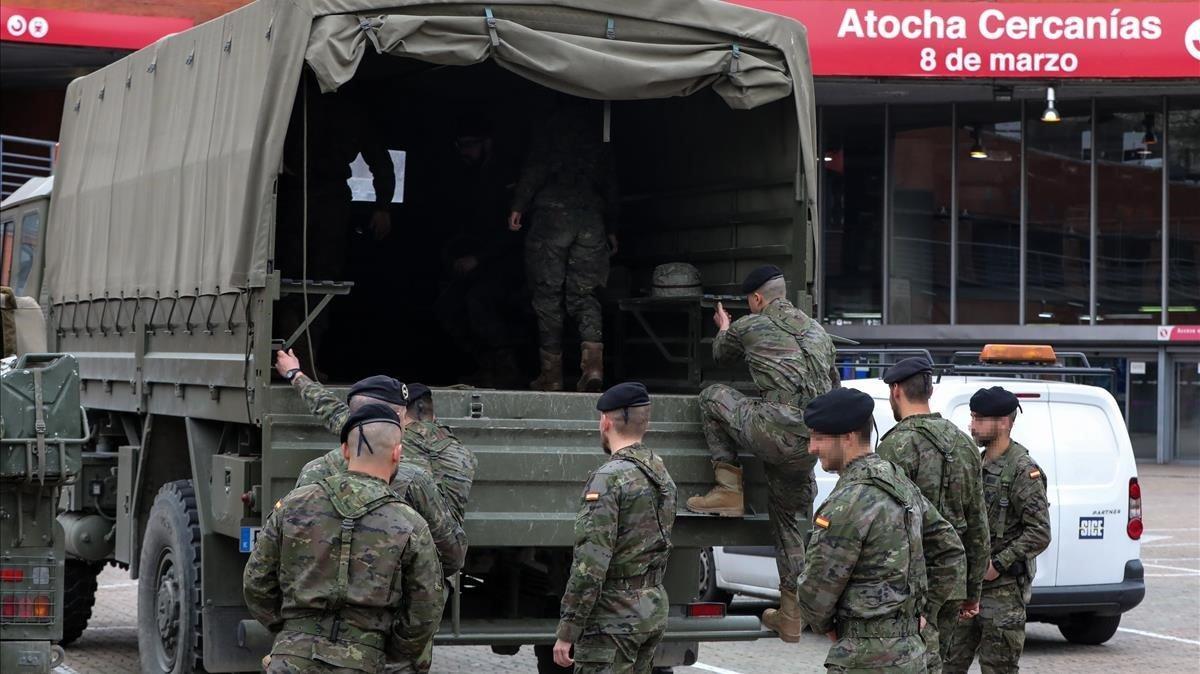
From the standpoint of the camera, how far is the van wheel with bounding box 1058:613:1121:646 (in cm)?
1166

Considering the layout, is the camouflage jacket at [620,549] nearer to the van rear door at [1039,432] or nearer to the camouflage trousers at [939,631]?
the camouflage trousers at [939,631]

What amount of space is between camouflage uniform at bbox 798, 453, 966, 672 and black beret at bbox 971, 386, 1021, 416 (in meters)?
2.94

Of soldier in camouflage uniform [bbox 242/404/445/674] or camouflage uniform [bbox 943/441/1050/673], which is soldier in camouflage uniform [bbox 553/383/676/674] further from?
camouflage uniform [bbox 943/441/1050/673]

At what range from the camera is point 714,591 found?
1214 cm

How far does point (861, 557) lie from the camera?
18.5 ft

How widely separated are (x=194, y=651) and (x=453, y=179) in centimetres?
437

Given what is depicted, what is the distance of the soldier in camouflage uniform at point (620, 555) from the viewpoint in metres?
6.44

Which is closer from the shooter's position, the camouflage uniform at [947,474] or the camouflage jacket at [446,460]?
the camouflage jacket at [446,460]

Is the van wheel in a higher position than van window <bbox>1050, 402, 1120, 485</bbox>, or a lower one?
lower

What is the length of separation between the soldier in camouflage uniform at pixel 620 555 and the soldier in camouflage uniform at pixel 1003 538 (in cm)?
210

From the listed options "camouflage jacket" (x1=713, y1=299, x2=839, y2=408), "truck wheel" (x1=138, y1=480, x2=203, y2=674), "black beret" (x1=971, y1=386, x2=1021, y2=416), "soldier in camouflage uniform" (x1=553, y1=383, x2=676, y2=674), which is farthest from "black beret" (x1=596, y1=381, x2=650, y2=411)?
"truck wheel" (x1=138, y1=480, x2=203, y2=674)

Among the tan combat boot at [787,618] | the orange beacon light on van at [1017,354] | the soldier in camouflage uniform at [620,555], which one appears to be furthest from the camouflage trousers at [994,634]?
the orange beacon light on van at [1017,354]

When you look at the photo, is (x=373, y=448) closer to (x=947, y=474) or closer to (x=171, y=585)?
(x=947, y=474)

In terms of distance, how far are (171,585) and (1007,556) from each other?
13.9ft
